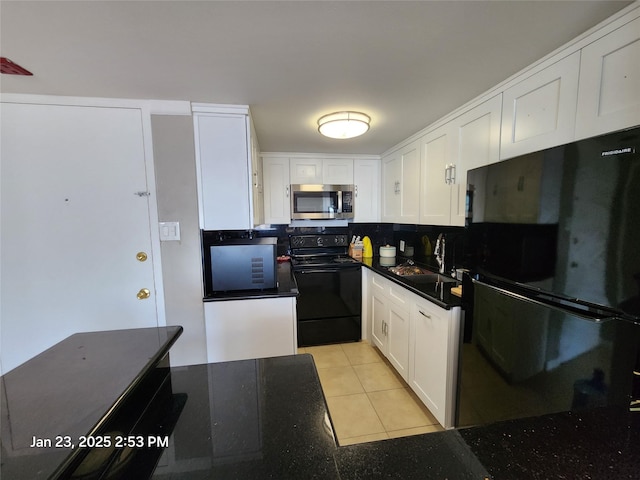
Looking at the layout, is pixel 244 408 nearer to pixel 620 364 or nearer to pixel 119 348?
pixel 119 348

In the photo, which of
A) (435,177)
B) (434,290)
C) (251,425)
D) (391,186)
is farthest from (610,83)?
(391,186)

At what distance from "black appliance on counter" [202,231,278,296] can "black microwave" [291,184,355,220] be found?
4.00 feet

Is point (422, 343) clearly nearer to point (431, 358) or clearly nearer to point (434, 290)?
point (431, 358)

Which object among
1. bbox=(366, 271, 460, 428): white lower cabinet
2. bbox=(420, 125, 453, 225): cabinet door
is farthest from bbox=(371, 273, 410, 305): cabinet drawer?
bbox=(420, 125, 453, 225): cabinet door

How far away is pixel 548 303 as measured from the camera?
1.02 metres

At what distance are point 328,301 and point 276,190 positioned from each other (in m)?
1.40

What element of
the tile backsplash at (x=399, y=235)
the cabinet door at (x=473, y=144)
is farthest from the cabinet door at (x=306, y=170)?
the cabinet door at (x=473, y=144)

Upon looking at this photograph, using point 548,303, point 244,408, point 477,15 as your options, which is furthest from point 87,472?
point 477,15

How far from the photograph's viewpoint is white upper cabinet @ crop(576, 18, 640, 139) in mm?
909

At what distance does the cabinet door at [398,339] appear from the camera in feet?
6.75

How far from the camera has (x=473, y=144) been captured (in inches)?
65.3

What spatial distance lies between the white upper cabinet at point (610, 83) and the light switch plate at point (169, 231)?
7.04ft

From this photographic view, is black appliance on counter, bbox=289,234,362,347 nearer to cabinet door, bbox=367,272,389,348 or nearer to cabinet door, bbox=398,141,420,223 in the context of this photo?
cabinet door, bbox=367,272,389,348

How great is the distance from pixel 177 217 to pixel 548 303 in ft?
6.56
